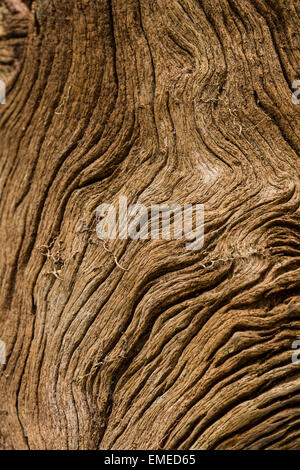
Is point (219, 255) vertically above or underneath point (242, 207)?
underneath

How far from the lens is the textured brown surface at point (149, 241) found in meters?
2.14

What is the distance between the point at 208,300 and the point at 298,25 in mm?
1586

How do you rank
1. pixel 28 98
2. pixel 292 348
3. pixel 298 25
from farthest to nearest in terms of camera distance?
pixel 28 98 < pixel 298 25 < pixel 292 348

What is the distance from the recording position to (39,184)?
2465 mm

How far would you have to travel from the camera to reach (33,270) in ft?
8.05

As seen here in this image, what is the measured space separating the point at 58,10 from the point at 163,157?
101 cm

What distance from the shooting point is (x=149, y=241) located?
2242 mm

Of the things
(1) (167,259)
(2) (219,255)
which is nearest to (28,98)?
(1) (167,259)

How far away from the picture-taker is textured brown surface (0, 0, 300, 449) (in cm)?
214

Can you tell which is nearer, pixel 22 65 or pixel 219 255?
pixel 219 255

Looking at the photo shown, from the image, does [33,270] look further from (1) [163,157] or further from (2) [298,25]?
(2) [298,25]

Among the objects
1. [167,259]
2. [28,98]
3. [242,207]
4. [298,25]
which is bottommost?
[167,259]

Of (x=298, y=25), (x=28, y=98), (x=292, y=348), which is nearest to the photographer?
(x=292, y=348)
